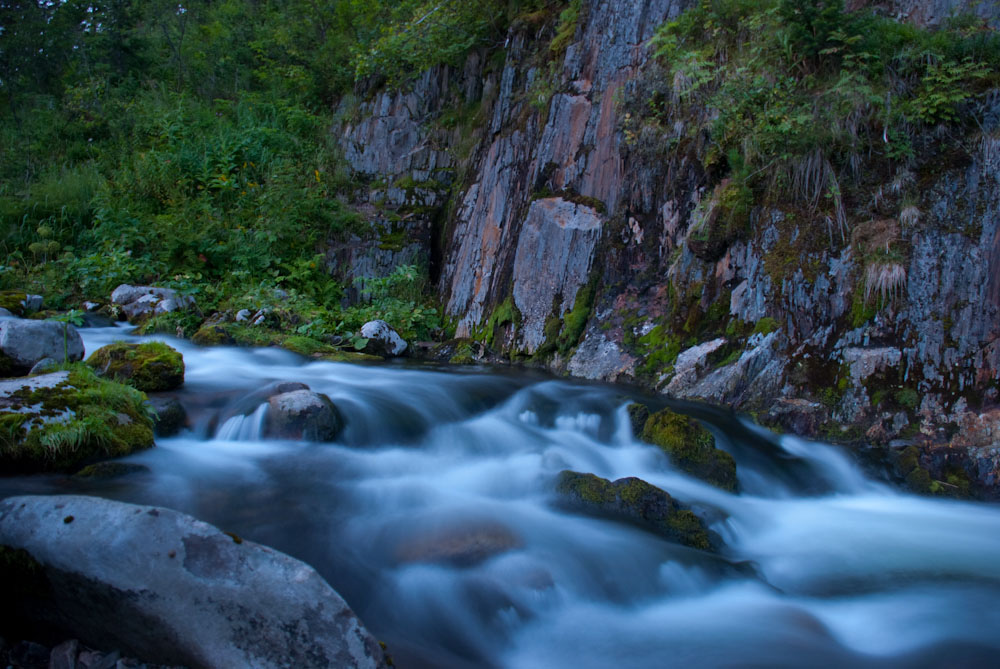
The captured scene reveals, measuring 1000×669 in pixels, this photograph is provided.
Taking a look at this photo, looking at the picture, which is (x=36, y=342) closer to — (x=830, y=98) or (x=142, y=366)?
(x=142, y=366)

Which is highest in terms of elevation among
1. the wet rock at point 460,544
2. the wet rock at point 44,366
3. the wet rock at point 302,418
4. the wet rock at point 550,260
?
the wet rock at point 550,260

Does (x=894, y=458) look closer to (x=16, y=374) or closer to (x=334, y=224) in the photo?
(x=16, y=374)

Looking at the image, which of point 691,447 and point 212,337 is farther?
point 212,337

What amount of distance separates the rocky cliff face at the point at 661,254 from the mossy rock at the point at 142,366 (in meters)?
4.47

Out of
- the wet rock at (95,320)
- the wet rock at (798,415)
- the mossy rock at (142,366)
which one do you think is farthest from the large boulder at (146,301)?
the wet rock at (798,415)

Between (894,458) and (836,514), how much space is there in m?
0.87

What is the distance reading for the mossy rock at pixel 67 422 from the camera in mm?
4004

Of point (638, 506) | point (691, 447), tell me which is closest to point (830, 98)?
point (691, 447)

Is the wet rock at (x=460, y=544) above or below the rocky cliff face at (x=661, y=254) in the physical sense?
below

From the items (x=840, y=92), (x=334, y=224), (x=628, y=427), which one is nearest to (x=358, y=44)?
(x=334, y=224)

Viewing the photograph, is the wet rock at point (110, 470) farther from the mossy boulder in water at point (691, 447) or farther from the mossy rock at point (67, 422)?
the mossy boulder in water at point (691, 447)

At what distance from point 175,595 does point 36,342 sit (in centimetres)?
429

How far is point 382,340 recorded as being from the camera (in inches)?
386

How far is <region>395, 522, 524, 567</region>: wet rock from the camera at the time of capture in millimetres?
3850
